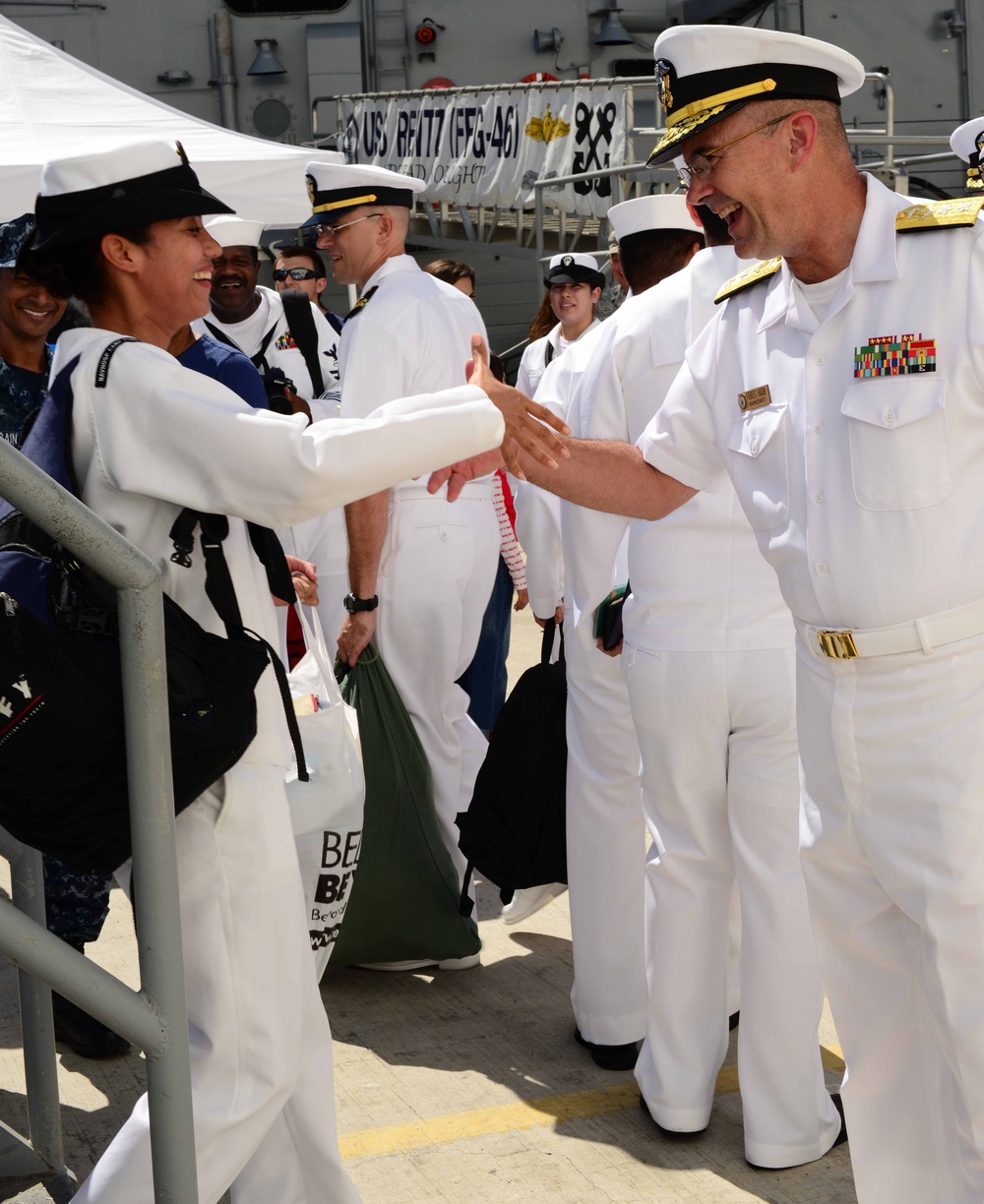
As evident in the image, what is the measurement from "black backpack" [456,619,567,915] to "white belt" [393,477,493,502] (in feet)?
2.17

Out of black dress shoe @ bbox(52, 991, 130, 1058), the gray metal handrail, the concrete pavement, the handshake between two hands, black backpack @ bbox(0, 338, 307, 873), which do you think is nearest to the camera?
the gray metal handrail

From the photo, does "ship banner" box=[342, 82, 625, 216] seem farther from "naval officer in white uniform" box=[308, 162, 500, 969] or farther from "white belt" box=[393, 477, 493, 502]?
"white belt" box=[393, 477, 493, 502]

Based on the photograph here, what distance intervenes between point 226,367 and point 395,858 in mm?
1506

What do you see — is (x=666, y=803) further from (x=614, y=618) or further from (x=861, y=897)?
(x=861, y=897)

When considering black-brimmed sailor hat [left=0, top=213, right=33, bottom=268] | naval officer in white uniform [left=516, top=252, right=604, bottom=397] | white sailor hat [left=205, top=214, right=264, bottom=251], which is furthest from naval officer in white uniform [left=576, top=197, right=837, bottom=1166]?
naval officer in white uniform [left=516, top=252, right=604, bottom=397]

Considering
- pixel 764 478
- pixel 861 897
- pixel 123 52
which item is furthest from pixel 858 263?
pixel 123 52

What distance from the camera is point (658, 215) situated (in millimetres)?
3641

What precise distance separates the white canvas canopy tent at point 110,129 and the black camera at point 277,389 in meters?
0.62

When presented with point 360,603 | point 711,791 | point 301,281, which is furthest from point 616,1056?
point 301,281

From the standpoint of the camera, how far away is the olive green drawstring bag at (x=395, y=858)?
402cm

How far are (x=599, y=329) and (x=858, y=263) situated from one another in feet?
3.93

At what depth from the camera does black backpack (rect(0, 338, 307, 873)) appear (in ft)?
6.81

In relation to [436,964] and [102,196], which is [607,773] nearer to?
[436,964]

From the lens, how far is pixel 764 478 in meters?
2.44
